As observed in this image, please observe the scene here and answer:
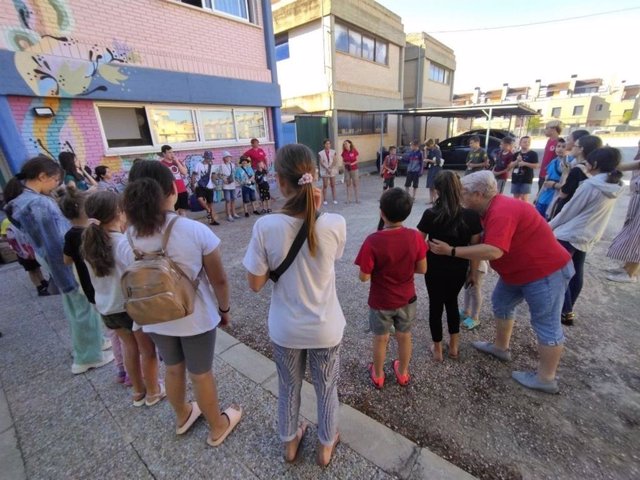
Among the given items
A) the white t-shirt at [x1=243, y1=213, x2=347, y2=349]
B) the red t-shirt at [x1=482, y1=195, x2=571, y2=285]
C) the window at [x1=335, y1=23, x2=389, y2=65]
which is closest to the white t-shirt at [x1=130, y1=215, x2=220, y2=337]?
the white t-shirt at [x1=243, y1=213, x2=347, y2=349]

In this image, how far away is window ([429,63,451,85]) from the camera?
20844 mm

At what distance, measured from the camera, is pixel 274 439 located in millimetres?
2000

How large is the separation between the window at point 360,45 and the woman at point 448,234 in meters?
13.2

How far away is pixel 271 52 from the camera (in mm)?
9086

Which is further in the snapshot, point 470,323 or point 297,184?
point 470,323

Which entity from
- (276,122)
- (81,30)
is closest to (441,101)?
(276,122)

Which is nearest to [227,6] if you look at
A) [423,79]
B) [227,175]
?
[227,175]

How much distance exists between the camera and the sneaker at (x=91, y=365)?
2687 mm

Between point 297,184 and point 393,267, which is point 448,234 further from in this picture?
point 297,184

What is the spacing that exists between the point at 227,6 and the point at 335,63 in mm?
5905

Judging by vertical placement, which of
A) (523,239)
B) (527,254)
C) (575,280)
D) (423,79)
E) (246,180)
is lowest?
(575,280)

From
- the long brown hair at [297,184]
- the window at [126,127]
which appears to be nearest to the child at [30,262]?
the window at [126,127]

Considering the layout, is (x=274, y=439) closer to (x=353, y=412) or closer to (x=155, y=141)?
(x=353, y=412)

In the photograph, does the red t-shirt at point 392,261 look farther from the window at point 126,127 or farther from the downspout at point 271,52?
the downspout at point 271,52
